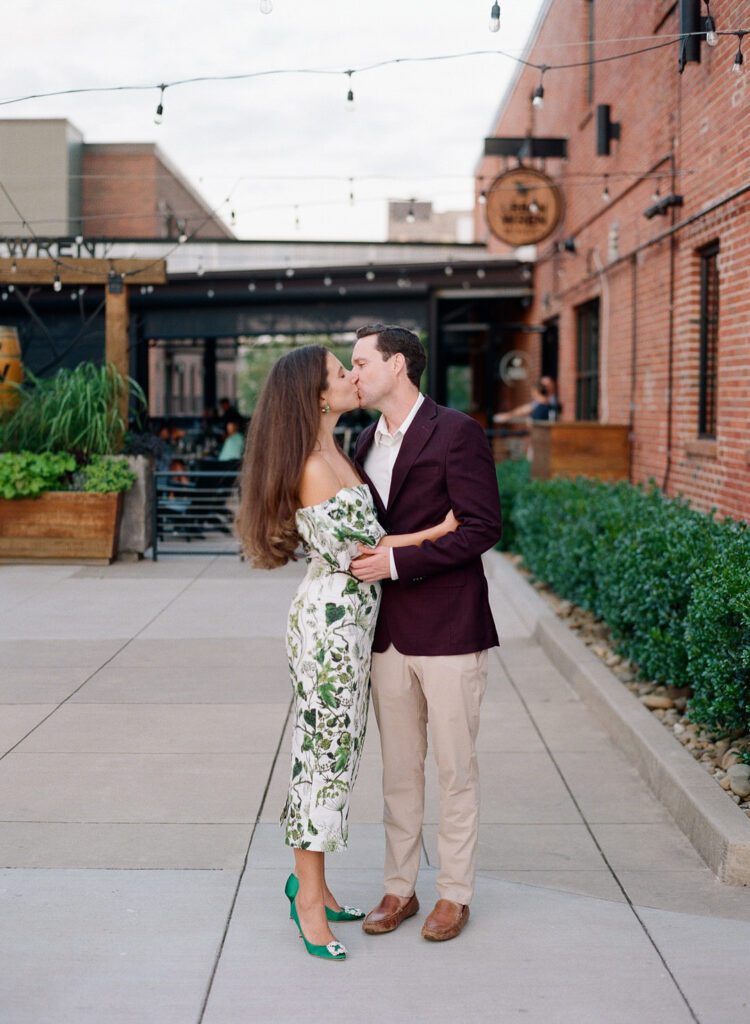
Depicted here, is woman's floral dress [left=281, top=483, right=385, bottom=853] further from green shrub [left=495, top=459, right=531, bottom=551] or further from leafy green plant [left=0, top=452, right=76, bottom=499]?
green shrub [left=495, top=459, right=531, bottom=551]

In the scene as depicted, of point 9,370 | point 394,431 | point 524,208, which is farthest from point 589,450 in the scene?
point 394,431

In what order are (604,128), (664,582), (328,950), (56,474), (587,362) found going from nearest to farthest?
(328,950) → (664,582) → (56,474) → (604,128) → (587,362)

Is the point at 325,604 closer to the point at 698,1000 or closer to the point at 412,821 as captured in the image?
the point at 412,821

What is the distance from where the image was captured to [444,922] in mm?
3928

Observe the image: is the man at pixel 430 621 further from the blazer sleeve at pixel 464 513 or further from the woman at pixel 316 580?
the woman at pixel 316 580

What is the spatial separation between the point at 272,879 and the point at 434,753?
877mm

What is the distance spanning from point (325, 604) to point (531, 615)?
6.15 metres

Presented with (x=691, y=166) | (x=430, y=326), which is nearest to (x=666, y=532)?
(x=691, y=166)

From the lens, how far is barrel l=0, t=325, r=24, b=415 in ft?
45.2

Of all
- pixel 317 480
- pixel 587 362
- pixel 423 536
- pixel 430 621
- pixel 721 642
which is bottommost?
pixel 721 642

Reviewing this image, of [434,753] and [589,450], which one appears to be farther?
[589,450]

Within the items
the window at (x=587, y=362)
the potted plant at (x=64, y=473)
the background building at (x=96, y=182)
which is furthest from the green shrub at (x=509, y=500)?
the background building at (x=96, y=182)

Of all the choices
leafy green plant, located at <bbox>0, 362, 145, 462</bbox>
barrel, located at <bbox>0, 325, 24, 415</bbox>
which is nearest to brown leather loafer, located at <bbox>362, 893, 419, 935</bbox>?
leafy green plant, located at <bbox>0, 362, 145, 462</bbox>

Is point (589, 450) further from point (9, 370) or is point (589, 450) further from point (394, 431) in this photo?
point (394, 431)
